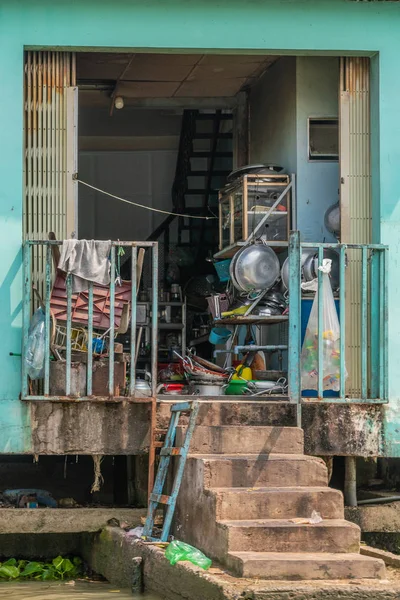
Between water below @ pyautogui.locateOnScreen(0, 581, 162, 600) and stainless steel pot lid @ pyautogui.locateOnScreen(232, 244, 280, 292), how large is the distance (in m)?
3.89

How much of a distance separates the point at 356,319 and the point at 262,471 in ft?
8.39

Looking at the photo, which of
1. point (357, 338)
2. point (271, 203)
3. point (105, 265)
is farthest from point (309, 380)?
point (271, 203)

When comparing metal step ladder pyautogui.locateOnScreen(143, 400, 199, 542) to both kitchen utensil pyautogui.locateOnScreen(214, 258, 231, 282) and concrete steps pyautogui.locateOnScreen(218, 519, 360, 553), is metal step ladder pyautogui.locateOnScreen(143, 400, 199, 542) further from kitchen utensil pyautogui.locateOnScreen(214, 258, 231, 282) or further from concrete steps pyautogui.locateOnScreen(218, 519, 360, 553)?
kitchen utensil pyautogui.locateOnScreen(214, 258, 231, 282)

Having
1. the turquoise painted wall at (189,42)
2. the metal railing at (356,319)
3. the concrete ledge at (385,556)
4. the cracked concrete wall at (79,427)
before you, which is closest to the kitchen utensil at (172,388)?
the cracked concrete wall at (79,427)

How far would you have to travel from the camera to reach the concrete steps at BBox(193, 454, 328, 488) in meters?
9.32

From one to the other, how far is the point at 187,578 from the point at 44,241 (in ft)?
11.5

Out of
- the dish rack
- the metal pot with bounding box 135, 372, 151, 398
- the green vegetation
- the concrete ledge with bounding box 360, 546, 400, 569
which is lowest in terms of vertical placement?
the green vegetation

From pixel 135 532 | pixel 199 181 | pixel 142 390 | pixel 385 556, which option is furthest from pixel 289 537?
pixel 199 181

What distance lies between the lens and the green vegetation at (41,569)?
34.6ft

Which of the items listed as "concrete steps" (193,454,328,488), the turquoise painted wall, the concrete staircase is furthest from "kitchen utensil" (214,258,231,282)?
"concrete steps" (193,454,328,488)

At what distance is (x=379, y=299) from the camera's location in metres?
11.1

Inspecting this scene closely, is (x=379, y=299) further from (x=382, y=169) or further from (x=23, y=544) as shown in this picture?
(x=23, y=544)

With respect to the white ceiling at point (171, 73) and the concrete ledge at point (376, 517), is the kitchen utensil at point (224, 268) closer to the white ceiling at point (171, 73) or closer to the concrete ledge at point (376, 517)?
the white ceiling at point (171, 73)

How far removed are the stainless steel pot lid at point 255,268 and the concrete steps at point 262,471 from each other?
337cm
